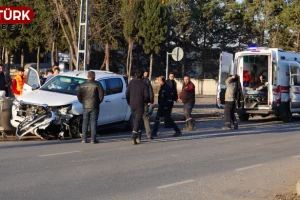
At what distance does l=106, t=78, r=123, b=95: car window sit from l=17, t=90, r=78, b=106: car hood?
1.41 meters

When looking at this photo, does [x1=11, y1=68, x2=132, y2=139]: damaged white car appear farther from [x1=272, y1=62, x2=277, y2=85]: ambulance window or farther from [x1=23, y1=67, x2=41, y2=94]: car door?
[x1=272, y1=62, x2=277, y2=85]: ambulance window

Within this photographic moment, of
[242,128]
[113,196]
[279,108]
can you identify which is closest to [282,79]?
[279,108]

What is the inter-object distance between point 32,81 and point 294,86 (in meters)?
10.9

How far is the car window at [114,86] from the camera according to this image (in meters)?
16.6

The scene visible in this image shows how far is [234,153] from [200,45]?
4941cm

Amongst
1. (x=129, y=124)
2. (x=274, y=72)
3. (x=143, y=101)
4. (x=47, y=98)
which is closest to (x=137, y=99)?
(x=143, y=101)

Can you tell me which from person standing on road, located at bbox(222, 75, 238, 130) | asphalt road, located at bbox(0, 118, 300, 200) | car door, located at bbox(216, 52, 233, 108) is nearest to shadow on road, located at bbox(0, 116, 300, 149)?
asphalt road, located at bbox(0, 118, 300, 200)

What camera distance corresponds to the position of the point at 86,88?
1416cm

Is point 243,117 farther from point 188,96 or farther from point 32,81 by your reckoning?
point 32,81

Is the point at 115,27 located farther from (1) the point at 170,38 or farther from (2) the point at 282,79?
(1) the point at 170,38

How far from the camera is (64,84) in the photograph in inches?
640

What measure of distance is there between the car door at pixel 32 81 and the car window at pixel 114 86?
2.13 meters

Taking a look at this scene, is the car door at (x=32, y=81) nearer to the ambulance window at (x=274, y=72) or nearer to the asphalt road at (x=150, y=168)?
the asphalt road at (x=150, y=168)

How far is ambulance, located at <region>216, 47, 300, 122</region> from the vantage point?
872 inches
